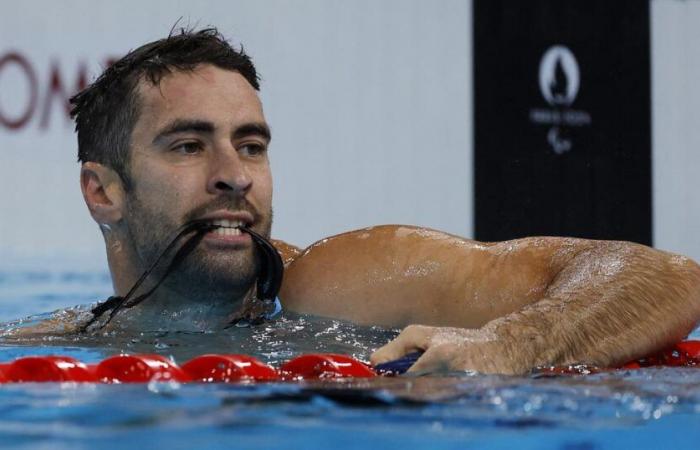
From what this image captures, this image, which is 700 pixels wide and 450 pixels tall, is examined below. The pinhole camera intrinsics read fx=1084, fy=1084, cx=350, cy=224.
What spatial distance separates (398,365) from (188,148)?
3.46 feet

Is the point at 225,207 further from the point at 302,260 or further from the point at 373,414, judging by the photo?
the point at 373,414

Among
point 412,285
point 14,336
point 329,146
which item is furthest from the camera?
point 329,146

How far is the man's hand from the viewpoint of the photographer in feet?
6.03

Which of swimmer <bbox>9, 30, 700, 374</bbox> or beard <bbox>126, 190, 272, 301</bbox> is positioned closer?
swimmer <bbox>9, 30, 700, 374</bbox>

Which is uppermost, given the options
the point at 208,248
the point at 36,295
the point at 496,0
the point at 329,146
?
the point at 496,0

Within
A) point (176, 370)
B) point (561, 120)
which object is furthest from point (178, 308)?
point (561, 120)

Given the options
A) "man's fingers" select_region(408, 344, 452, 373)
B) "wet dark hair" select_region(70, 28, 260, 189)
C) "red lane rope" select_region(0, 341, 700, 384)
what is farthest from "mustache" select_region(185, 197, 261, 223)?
"man's fingers" select_region(408, 344, 452, 373)

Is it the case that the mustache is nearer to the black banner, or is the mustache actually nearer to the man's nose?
the man's nose

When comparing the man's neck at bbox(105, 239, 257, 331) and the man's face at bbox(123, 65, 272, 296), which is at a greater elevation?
the man's face at bbox(123, 65, 272, 296)

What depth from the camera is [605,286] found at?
7.18 ft

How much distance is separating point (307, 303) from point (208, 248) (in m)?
0.30

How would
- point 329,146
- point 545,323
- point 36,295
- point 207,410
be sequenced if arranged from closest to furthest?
point 207,410, point 545,323, point 36,295, point 329,146

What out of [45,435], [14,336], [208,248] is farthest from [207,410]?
[14,336]

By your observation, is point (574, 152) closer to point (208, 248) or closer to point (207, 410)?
point (208, 248)
